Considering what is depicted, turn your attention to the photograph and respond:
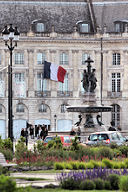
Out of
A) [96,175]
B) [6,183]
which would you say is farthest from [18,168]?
[6,183]

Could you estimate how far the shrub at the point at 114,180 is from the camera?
19.2 m

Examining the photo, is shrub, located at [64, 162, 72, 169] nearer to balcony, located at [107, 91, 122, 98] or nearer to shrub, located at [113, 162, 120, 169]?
shrub, located at [113, 162, 120, 169]

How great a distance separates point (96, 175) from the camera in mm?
19656

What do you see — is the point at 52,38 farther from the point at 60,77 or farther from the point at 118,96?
the point at 118,96

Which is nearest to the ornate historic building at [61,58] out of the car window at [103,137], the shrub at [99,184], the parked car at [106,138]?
the parked car at [106,138]

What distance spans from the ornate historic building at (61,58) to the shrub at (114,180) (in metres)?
57.6

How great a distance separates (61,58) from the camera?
79.8m

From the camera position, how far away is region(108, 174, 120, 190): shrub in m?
19.2

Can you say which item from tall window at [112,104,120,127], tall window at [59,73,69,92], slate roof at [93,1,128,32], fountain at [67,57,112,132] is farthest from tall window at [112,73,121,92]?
fountain at [67,57,112,132]

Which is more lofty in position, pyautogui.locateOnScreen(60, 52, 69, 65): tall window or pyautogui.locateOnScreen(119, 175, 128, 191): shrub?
pyautogui.locateOnScreen(60, 52, 69, 65): tall window

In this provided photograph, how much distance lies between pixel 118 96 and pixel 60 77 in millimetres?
7541

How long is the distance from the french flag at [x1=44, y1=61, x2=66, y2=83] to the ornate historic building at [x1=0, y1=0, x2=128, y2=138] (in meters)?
2.14

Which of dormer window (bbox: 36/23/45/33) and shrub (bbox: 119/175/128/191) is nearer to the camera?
shrub (bbox: 119/175/128/191)

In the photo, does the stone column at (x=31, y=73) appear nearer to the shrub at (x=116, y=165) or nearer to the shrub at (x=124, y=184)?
the shrub at (x=116, y=165)
